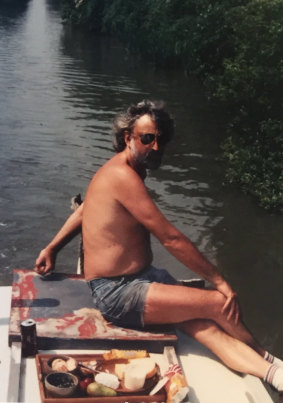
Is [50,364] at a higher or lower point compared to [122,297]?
lower

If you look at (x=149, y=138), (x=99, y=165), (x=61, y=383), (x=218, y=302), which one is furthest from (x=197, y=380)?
(x=99, y=165)

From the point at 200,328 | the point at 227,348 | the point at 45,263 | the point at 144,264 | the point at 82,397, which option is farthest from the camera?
the point at 45,263

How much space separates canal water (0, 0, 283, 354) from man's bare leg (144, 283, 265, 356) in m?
3.50

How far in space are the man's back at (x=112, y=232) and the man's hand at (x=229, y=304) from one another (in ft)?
2.29

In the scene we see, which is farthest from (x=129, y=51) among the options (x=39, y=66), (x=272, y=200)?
(x=272, y=200)

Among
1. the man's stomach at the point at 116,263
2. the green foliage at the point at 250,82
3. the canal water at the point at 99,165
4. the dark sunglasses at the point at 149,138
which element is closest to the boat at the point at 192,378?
the man's stomach at the point at 116,263

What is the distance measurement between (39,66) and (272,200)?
19.8 meters

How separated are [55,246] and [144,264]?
3.26 feet

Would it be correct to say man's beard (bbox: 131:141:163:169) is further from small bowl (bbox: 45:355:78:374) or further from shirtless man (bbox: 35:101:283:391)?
small bowl (bbox: 45:355:78:374)

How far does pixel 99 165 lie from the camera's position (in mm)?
15039

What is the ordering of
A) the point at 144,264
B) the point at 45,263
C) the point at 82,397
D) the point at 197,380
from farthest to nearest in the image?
1. the point at 45,263
2. the point at 144,264
3. the point at 197,380
4. the point at 82,397

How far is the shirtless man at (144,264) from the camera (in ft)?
15.0

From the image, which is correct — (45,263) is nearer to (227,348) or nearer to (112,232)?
(112,232)

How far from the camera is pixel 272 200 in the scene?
40.7 feet
